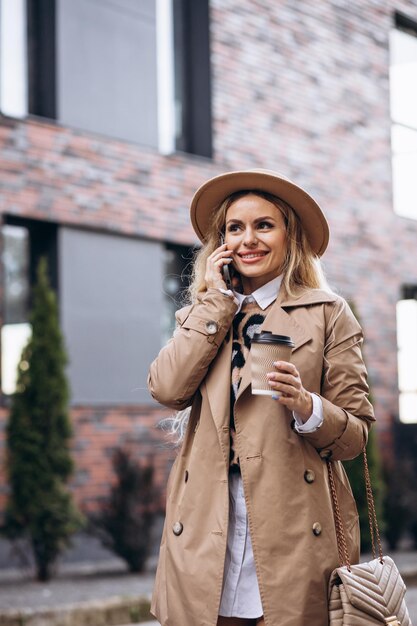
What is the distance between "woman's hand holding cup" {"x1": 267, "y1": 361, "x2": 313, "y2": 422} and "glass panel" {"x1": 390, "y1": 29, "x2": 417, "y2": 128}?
48.6 ft

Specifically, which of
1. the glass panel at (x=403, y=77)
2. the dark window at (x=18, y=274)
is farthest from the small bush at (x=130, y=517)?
the glass panel at (x=403, y=77)

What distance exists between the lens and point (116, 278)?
11.8 meters

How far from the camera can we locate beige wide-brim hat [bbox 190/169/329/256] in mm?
3174

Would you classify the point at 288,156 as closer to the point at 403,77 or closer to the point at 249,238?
the point at 403,77

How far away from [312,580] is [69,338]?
335 inches

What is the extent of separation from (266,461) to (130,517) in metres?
7.33

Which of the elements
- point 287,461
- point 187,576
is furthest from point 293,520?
point 187,576

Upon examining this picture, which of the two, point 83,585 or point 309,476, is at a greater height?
point 309,476

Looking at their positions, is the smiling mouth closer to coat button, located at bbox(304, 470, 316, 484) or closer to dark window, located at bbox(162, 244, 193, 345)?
coat button, located at bbox(304, 470, 316, 484)

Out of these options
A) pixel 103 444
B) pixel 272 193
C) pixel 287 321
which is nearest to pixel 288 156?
pixel 103 444

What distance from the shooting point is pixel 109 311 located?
11.6 meters

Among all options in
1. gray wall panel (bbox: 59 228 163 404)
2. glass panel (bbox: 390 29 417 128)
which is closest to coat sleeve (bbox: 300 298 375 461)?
gray wall panel (bbox: 59 228 163 404)

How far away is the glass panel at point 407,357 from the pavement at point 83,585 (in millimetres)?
5586

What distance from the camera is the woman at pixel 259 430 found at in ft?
9.48
